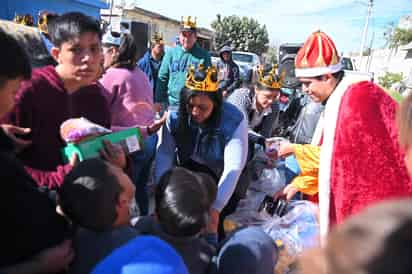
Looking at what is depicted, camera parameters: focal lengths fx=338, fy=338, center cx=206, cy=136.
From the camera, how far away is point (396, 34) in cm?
2652

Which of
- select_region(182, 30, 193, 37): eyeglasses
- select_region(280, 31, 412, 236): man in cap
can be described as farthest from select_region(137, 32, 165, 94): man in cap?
select_region(280, 31, 412, 236): man in cap

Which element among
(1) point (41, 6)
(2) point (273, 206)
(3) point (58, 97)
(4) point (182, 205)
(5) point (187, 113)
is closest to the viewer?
(4) point (182, 205)

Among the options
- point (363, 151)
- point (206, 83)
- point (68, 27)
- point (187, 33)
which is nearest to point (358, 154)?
point (363, 151)

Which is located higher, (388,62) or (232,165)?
(388,62)

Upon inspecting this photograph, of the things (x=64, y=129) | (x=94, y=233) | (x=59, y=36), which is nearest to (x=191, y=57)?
(x=59, y=36)

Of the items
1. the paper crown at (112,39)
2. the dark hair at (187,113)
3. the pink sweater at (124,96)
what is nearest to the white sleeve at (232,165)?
the dark hair at (187,113)

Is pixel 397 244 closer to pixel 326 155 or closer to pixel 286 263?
pixel 326 155

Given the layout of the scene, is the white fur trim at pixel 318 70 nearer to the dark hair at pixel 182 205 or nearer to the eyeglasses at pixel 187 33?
the dark hair at pixel 182 205

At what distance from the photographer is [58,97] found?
4.93 feet

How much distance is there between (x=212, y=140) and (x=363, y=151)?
0.84 metres

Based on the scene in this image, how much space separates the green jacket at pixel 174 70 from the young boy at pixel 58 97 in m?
2.46

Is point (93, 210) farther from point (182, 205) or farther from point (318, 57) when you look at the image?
point (318, 57)

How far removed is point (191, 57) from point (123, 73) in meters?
1.95

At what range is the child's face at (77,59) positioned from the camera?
153 centimetres
